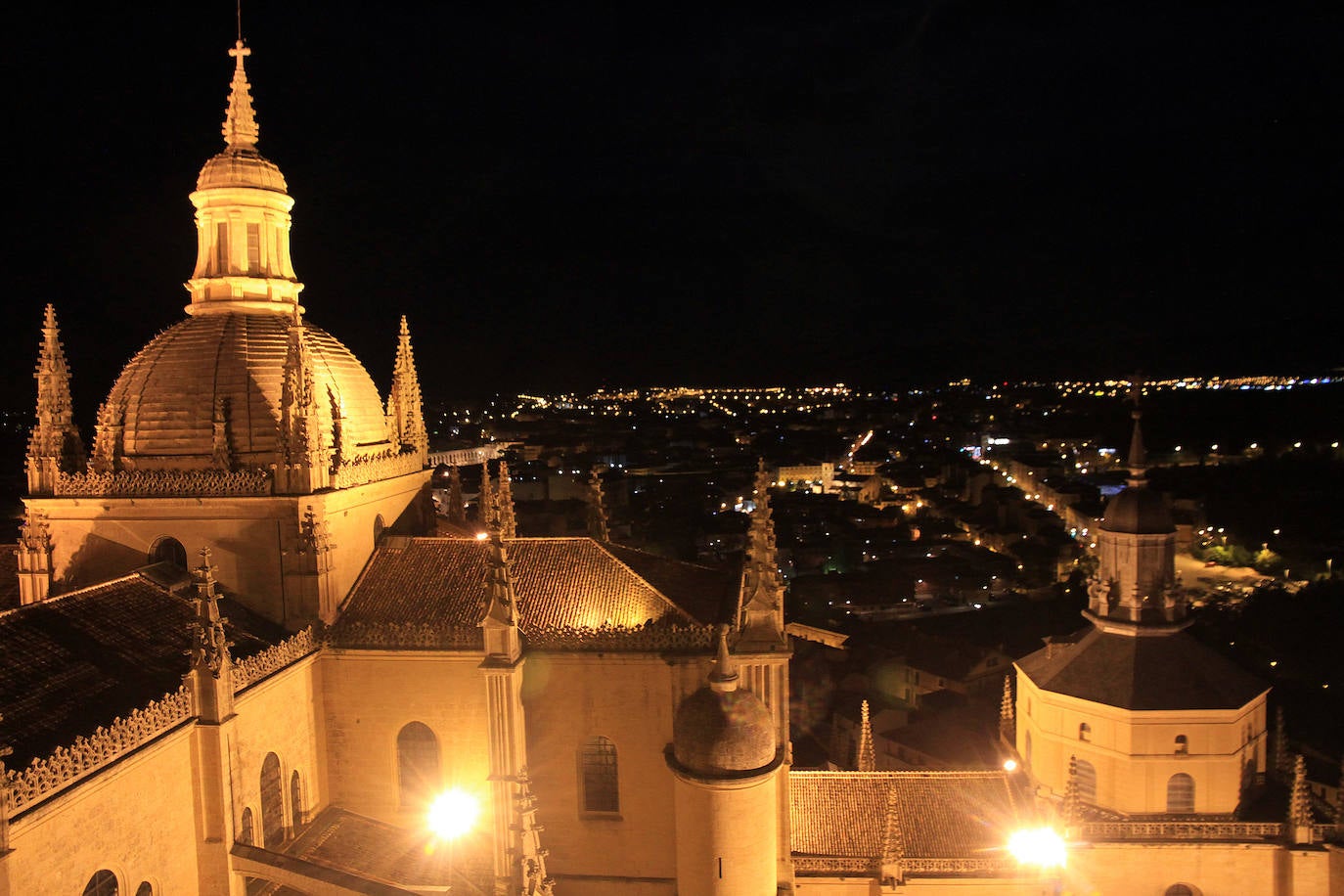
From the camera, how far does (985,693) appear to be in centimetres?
4856

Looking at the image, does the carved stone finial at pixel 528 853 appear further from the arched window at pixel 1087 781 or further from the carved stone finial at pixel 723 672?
the arched window at pixel 1087 781

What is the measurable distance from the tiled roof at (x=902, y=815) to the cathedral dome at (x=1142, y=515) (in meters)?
8.42

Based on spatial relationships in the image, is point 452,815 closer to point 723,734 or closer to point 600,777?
point 600,777

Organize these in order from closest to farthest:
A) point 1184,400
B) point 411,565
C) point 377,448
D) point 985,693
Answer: point 411,565 < point 377,448 < point 985,693 < point 1184,400

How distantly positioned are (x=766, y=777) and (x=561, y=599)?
20.5 feet

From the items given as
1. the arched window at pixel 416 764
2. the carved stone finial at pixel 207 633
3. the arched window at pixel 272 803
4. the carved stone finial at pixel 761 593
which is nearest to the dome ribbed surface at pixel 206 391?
the carved stone finial at pixel 207 633

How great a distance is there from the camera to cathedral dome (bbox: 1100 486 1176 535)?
2809 cm

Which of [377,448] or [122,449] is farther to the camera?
[377,448]

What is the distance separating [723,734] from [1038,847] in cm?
1101

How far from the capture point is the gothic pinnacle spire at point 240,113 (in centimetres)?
2542

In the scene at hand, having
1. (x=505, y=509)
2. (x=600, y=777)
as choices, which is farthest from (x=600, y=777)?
(x=505, y=509)

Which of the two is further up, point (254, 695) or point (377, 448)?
point (377, 448)

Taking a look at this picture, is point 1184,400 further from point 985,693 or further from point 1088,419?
point 985,693

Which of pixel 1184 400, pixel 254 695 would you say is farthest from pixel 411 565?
pixel 1184 400
